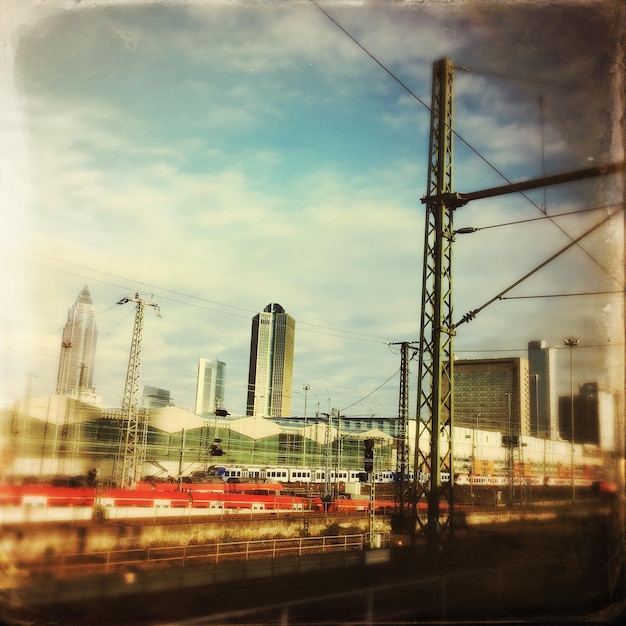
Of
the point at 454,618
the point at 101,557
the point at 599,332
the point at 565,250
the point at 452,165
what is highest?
the point at 452,165

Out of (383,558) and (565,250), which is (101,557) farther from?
(565,250)

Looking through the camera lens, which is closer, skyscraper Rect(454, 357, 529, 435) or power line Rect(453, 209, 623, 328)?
power line Rect(453, 209, 623, 328)

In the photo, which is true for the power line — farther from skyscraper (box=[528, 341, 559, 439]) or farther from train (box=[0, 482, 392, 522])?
train (box=[0, 482, 392, 522])

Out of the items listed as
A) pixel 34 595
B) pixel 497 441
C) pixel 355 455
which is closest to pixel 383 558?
pixel 34 595

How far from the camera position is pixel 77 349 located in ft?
101

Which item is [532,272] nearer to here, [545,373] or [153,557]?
[545,373]

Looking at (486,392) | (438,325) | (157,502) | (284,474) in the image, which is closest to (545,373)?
(438,325)

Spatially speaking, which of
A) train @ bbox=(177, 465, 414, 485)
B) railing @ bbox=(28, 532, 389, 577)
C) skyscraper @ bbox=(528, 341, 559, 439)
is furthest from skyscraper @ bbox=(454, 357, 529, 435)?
railing @ bbox=(28, 532, 389, 577)

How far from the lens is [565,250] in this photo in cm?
846

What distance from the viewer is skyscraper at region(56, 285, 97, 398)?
42.8 feet

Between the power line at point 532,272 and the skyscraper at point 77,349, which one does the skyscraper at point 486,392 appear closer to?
the skyscraper at point 77,349

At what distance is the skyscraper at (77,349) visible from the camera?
13.0m

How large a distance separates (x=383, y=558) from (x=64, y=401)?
3860cm

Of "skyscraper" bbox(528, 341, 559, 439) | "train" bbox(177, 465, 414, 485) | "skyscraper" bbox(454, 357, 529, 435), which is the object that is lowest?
"train" bbox(177, 465, 414, 485)
